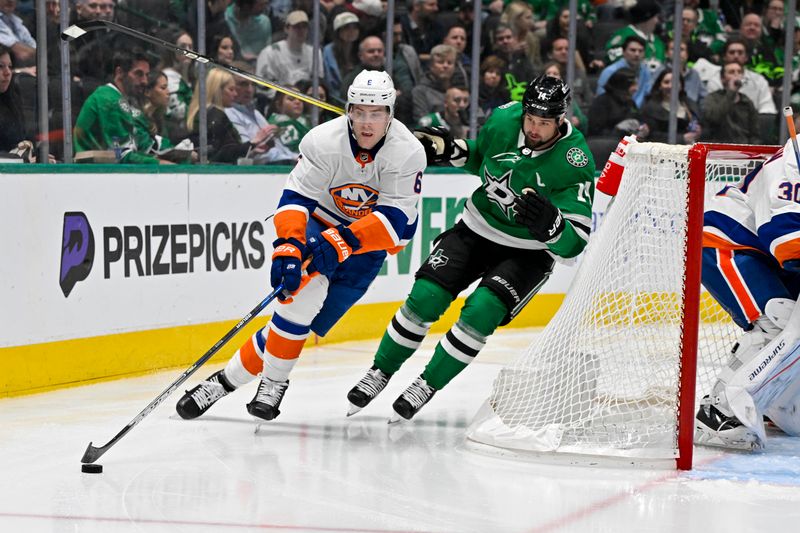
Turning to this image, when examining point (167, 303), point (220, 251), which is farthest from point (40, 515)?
point (220, 251)

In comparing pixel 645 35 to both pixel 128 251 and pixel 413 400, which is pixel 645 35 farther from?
pixel 413 400

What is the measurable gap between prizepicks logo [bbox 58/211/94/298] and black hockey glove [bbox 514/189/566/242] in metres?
1.78

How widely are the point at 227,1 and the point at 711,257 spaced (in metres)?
2.62

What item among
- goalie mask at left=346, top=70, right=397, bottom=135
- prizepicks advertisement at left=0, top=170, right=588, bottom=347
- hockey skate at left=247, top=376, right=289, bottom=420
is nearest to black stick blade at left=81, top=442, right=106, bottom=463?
hockey skate at left=247, top=376, right=289, bottom=420

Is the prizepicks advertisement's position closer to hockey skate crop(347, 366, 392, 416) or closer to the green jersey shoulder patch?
hockey skate crop(347, 366, 392, 416)

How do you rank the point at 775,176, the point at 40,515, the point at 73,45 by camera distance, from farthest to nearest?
the point at 73,45
the point at 775,176
the point at 40,515

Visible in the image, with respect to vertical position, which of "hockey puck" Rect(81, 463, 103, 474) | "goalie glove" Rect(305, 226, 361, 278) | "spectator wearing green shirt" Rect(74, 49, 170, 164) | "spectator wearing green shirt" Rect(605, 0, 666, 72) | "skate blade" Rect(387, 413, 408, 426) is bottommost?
"skate blade" Rect(387, 413, 408, 426)

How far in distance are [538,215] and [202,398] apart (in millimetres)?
1258

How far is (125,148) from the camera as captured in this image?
474cm

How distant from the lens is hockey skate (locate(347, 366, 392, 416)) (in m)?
3.77

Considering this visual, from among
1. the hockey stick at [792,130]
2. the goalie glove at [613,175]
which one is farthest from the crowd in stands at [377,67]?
the hockey stick at [792,130]

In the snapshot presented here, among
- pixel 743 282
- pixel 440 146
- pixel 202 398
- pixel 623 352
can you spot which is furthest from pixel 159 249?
pixel 743 282

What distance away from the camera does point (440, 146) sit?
12.8 ft

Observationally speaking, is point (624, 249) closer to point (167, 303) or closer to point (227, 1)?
point (167, 303)
